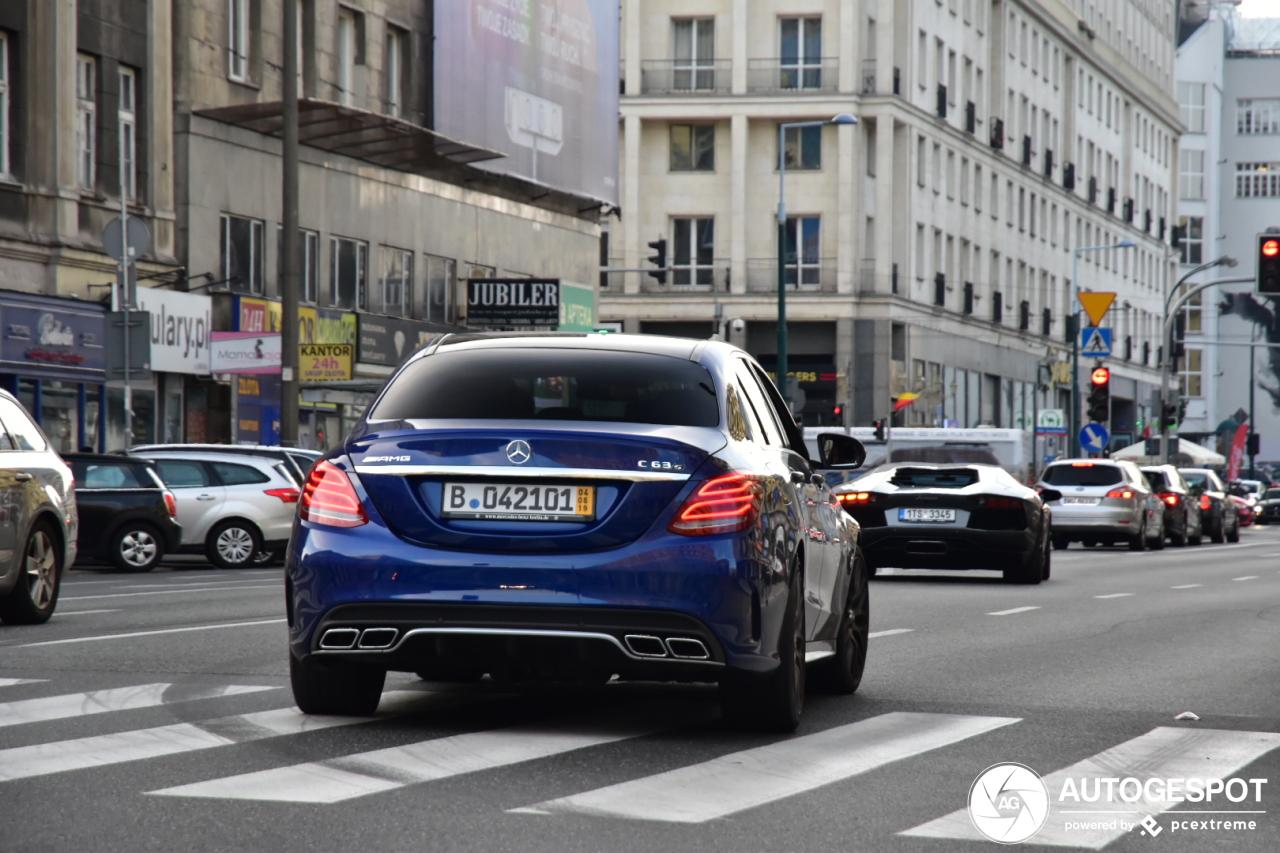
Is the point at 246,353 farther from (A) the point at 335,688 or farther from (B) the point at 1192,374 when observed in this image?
(B) the point at 1192,374

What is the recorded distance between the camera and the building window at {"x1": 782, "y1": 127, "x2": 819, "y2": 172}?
71.1 meters

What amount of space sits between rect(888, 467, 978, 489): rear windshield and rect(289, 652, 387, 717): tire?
46.6ft

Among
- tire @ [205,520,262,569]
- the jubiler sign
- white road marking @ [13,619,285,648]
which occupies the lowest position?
tire @ [205,520,262,569]

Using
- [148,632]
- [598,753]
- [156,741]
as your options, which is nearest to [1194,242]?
[148,632]

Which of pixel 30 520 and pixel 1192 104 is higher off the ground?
pixel 1192 104

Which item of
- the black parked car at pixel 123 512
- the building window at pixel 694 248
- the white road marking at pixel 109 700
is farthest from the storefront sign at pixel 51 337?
the building window at pixel 694 248

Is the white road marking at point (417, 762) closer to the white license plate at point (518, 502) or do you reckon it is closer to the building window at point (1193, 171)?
the white license plate at point (518, 502)

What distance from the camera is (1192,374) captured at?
138 metres

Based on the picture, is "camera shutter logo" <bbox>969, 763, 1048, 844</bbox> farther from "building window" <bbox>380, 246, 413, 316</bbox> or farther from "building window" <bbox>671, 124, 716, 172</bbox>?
"building window" <bbox>671, 124, 716, 172</bbox>

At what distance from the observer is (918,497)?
22.2m

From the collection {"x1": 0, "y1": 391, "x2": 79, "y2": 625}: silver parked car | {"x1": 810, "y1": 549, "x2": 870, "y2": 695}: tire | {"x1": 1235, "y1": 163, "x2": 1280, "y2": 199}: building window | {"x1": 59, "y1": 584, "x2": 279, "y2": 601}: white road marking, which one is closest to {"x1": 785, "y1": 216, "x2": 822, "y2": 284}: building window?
{"x1": 59, "y1": 584, "x2": 279, "y2": 601}: white road marking

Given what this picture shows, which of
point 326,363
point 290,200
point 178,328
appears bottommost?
point 326,363

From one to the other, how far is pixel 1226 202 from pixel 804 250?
76.5 metres

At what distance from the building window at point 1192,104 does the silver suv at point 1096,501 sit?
4124 inches
